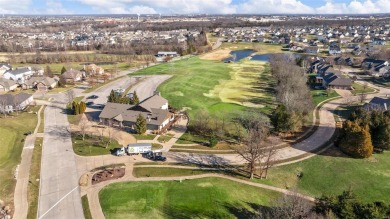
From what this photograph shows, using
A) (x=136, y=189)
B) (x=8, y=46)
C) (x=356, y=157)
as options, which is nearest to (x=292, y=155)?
(x=356, y=157)

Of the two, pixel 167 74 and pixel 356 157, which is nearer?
pixel 356 157

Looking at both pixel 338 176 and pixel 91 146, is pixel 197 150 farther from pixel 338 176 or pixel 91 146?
pixel 338 176

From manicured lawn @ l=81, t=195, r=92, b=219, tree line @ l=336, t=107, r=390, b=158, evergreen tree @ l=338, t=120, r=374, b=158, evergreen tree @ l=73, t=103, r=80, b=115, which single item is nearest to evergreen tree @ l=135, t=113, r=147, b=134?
evergreen tree @ l=73, t=103, r=80, b=115

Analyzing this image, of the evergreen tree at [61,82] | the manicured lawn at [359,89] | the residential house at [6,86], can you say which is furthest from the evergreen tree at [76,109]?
the manicured lawn at [359,89]

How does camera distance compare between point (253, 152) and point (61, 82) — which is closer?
point (253, 152)

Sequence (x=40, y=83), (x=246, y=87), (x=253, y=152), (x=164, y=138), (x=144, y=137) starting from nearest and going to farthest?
1. (x=253, y=152)
2. (x=164, y=138)
3. (x=144, y=137)
4. (x=40, y=83)
5. (x=246, y=87)

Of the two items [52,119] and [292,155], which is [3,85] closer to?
[52,119]

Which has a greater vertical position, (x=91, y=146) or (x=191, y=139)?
(x=191, y=139)

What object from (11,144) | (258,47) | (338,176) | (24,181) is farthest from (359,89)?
(258,47)
